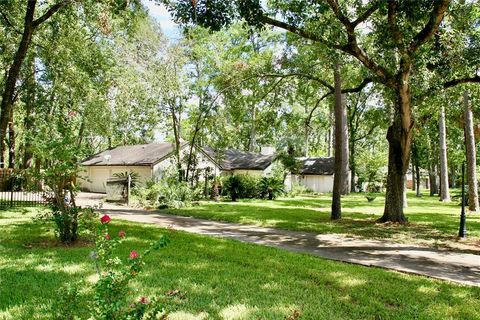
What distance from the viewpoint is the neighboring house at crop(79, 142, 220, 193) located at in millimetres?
29938

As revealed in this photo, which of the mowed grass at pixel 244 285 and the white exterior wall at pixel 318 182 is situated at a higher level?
the white exterior wall at pixel 318 182

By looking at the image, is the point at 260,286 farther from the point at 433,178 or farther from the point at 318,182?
the point at 433,178

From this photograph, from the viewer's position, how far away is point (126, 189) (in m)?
23.1

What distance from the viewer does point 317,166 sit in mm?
43781

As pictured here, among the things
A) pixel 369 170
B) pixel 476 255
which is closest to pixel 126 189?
pixel 476 255

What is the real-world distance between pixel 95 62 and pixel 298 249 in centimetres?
1254

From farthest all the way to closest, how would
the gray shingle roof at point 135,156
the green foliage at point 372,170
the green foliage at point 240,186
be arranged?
1. the green foliage at point 372,170
2. the gray shingle roof at point 135,156
3. the green foliage at point 240,186

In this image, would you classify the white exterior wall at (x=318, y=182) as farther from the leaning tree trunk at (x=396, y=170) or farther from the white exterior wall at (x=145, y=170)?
the leaning tree trunk at (x=396, y=170)

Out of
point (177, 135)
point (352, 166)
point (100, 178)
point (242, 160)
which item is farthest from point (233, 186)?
point (352, 166)

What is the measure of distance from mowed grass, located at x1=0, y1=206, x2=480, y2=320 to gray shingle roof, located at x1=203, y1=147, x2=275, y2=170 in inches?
999

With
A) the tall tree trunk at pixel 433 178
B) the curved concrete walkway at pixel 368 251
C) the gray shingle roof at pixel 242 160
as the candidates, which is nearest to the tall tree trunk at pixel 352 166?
the tall tree trunk at pixel 433 178

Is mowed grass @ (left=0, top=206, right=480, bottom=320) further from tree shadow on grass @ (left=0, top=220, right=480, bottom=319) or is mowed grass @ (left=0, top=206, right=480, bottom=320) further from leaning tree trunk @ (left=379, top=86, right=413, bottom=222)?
leaning tree trunk @ (left=379, top=86, right=413, bottom=222)

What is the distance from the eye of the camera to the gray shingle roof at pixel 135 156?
30797 millimetres

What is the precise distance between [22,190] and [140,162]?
1556 cm
